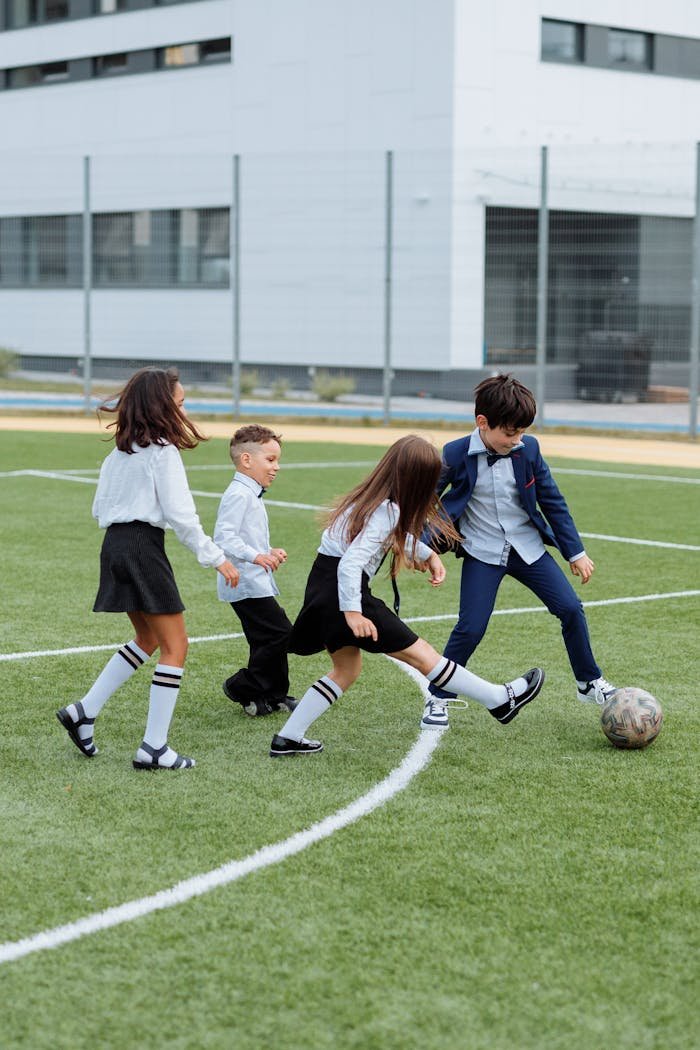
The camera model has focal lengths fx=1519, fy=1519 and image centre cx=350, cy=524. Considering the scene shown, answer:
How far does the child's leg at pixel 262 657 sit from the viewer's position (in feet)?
20.7

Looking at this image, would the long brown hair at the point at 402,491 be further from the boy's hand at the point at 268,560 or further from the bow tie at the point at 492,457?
the bow tie at the point at 492,457

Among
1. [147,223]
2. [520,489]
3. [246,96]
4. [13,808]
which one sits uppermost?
[246,96]

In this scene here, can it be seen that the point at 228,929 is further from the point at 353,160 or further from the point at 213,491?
the point at 353,160

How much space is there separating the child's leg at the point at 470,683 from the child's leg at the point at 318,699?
17cm

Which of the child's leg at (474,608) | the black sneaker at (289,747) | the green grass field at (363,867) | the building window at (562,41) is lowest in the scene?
the green grass field at (363,867)

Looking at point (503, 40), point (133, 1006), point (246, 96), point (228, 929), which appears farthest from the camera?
point (246, 96)

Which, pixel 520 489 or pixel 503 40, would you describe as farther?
pixel 503 40

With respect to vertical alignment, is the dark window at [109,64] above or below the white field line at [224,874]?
above

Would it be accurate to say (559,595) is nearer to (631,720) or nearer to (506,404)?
(631,720)

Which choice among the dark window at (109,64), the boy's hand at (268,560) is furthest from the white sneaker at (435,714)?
the dark window at (109,64)

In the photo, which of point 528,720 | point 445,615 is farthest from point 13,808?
point 445,615

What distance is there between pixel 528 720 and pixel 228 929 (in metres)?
2.53

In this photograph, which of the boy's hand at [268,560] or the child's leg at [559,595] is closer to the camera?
the boy's hand at [268,560]

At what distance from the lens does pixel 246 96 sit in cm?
3073
